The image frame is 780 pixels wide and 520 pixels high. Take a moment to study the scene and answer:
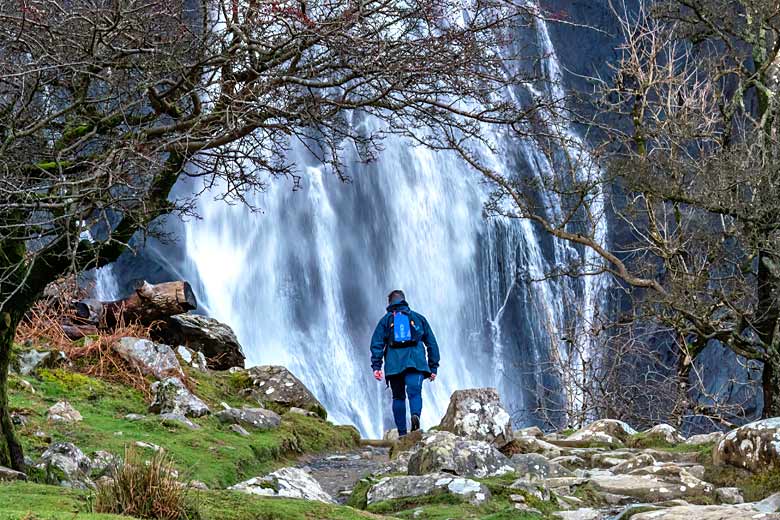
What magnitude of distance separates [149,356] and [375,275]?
57.6 feet

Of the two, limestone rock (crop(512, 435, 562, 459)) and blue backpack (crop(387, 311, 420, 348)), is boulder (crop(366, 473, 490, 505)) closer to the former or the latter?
blue backpack (crop(387, 311, 420, 348))

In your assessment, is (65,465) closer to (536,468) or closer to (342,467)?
(536,468)

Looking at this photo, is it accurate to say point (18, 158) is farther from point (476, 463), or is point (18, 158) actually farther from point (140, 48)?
point (476, 463)

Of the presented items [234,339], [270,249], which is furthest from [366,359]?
[234,339]

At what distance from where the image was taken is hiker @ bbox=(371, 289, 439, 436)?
10.8 m

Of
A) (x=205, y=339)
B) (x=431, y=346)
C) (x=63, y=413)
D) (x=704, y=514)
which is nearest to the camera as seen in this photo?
(x=704, y=514)

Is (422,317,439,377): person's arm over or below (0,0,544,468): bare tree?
below

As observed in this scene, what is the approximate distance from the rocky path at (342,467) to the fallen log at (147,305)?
11.3ft

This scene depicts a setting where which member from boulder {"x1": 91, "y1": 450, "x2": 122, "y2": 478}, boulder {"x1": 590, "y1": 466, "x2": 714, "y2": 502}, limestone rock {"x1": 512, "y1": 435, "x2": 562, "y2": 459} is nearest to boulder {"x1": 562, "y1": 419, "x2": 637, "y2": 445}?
limestone rock {"x1": 512, "y1": 435, "x2": 562, "y2": 459}

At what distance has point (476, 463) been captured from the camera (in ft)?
25.1

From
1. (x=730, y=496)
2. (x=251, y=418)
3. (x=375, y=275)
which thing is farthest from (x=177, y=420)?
(x=375, y=275)

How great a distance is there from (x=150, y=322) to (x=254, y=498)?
897 cm

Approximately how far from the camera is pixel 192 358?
1359 cm

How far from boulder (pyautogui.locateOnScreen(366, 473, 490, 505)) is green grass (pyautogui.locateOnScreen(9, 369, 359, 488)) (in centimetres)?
172
